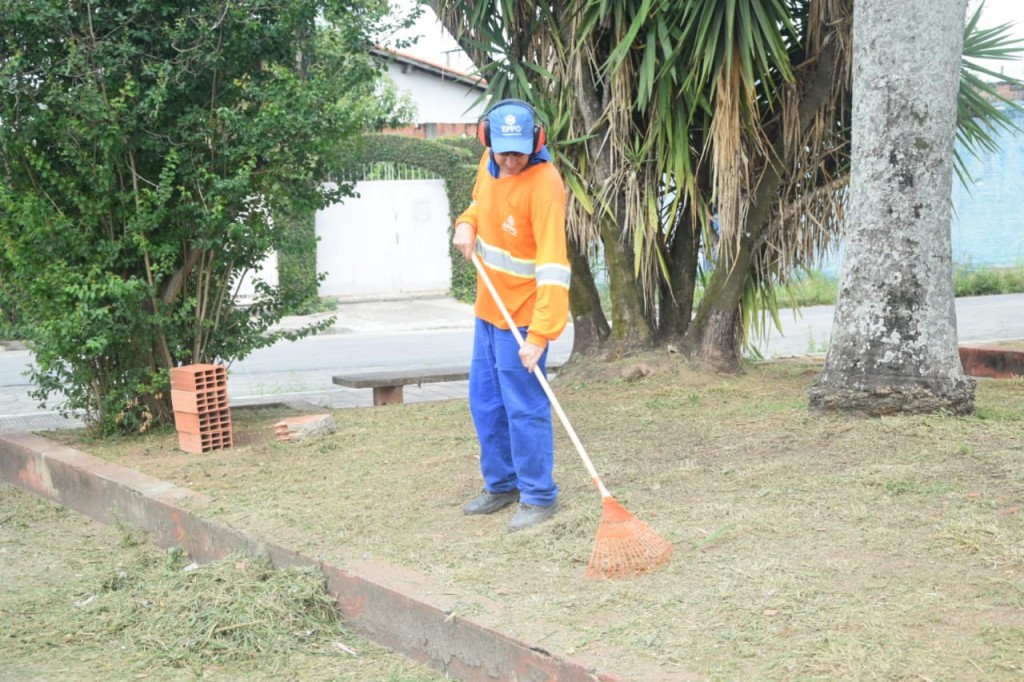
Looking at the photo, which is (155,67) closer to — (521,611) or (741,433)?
(741,433)

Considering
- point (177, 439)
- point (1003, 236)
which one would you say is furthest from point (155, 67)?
point (1003, 236)

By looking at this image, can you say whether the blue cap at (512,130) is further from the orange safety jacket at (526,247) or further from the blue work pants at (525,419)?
the blue work pants at (525,419)

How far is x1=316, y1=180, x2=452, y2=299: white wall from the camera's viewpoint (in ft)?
72.2

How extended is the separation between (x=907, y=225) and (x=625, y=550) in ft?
8.62

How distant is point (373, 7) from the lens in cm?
781

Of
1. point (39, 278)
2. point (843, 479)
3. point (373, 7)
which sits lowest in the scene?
point (843, 479)

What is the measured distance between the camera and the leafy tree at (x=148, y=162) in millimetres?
6855

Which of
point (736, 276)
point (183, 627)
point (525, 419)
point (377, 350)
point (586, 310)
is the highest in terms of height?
point (736, 276)

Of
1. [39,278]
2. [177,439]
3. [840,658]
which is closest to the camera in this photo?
[840,658]

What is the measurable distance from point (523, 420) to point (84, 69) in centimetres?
361

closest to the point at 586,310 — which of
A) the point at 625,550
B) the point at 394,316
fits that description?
the point at 625,550

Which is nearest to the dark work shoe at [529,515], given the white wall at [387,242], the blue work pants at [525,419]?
the blue work pants at [525,419]

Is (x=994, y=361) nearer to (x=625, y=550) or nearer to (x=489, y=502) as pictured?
(x=489, y=502)

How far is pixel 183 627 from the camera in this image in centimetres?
457
